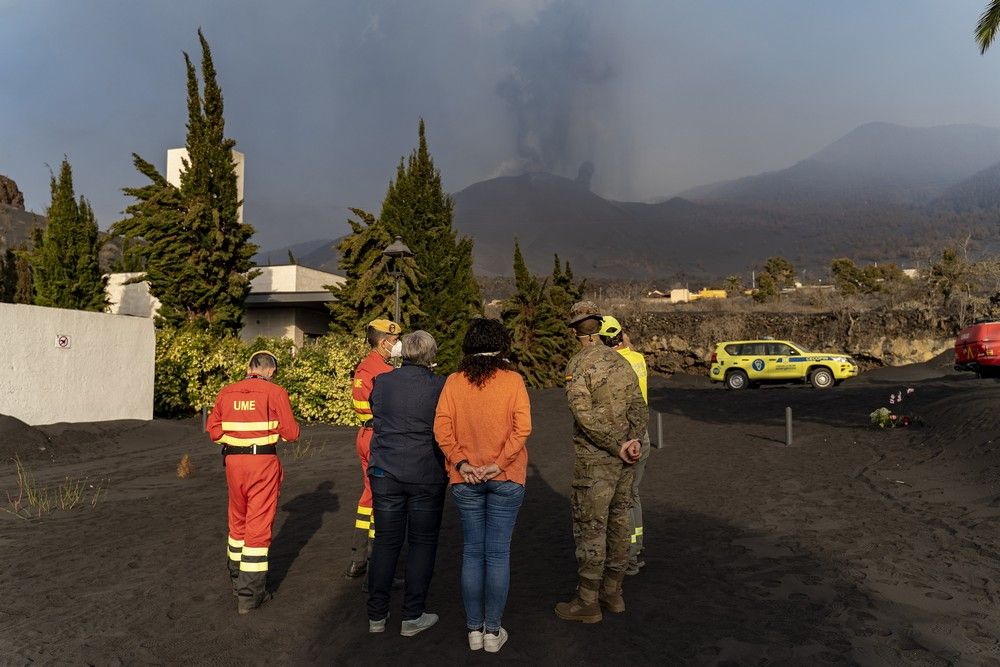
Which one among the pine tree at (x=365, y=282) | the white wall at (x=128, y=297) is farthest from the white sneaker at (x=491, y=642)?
the white wall at (x=128, y=297)

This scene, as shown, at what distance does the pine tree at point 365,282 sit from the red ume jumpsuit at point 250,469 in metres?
13.3

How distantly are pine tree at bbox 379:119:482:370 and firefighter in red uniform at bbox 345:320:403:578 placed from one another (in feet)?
51.1

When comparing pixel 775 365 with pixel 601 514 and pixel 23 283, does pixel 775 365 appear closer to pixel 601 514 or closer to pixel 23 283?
pixel 601 514

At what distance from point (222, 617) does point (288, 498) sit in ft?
13.8

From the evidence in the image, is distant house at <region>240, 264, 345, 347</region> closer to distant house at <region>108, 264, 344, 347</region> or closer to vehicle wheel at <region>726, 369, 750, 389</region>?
distant house at <region>108, 264, 344, 347</region>

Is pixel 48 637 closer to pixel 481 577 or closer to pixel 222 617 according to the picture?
pixel 222 617

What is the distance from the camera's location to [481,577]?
3.92m

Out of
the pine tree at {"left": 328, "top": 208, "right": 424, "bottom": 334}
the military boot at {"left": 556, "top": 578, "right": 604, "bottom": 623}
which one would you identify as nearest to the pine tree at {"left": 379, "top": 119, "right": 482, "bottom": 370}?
the pine tree at {"left": 328, "top": 208, "right": 424, "bottom": 334}

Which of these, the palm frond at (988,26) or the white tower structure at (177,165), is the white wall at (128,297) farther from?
the palm frond at (988,26)

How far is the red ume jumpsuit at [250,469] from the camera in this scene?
15.2 feet

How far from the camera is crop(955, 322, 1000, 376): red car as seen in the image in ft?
50.9

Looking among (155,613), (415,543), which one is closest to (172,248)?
(155,613)

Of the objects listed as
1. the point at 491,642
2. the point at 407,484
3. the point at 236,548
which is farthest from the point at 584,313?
the point at 236,548

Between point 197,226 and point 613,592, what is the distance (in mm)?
15546
